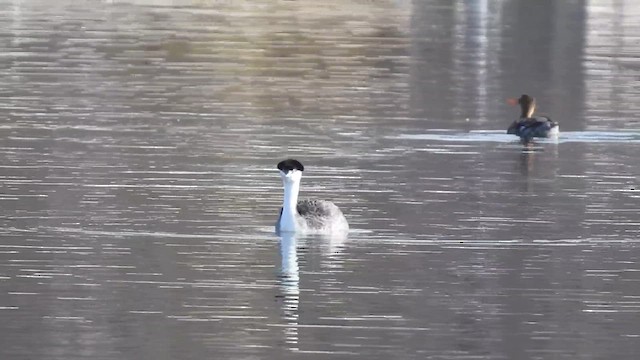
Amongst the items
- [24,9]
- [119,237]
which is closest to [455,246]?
[119,237]

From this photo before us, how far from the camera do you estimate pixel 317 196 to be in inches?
949

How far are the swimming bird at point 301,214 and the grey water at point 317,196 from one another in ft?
0.44

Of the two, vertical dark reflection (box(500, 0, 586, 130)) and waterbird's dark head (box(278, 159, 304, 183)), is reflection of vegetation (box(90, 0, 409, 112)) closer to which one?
vertical dark reflection (box(500, 0, 586, 130))

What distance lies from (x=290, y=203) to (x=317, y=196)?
3.40 m

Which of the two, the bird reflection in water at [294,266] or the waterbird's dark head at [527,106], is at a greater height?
the waterbird's dark head at [527,106]

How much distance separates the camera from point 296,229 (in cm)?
2084

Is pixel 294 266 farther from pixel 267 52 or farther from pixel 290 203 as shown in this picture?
pixel 267 52

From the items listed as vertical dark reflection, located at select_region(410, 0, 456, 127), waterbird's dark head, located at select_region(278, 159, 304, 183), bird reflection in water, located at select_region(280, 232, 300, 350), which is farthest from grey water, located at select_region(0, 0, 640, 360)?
waterbird's dark head, located at select_region(278, 159, 304, 183)

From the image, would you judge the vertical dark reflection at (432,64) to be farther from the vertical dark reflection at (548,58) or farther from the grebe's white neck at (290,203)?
the grebe's white neck at (290,203)

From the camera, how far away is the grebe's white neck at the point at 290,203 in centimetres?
2070

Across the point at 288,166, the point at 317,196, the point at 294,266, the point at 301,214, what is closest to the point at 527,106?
the point at 317,196

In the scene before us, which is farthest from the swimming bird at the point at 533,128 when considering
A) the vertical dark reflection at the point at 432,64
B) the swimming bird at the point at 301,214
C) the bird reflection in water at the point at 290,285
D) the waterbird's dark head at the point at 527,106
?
the bird reflection in water at the point at 290,285

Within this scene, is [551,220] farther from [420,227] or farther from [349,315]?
[349,315]

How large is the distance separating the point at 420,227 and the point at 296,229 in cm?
133
